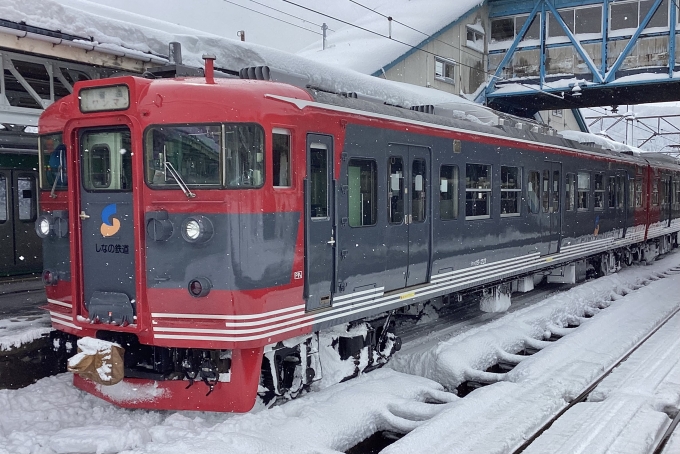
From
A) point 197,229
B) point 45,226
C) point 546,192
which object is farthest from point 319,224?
point 546,192

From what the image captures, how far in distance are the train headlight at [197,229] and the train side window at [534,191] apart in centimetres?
713

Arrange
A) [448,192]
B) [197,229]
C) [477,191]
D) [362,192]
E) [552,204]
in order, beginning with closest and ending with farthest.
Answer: [197,229] < [362,192] < [448,192] < [477,191] < [552,204]

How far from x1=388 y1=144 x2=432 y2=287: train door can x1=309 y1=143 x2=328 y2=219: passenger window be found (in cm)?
123

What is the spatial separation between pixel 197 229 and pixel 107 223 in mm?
1020

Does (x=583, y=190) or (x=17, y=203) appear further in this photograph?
(x=583, y=190)

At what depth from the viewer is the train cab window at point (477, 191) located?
9.31 metres

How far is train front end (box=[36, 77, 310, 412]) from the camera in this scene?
5637mm

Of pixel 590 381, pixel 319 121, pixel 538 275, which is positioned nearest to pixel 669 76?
pixel 538 275

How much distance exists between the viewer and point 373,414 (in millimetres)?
6379

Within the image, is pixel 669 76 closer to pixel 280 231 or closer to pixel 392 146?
pixel 392 146

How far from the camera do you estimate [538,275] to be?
1345cm

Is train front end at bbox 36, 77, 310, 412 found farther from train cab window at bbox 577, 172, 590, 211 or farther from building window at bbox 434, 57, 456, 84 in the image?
building window at bbox 434, 57, 456, 84

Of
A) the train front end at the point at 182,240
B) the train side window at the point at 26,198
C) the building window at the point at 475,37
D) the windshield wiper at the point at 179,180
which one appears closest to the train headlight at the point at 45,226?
the train front end at the point at 182,240

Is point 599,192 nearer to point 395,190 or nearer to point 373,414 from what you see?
point 395,190
